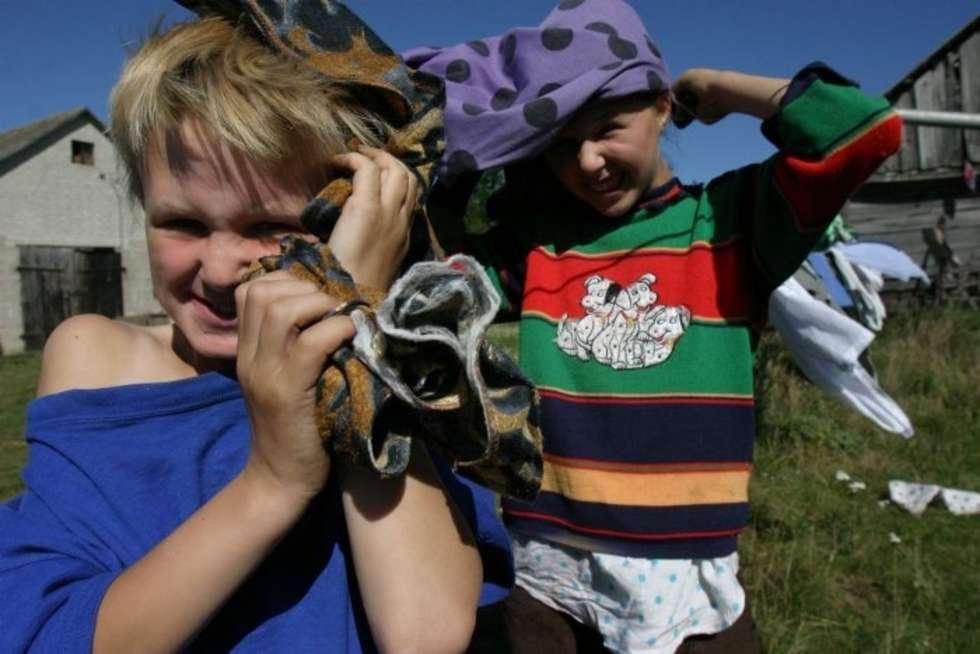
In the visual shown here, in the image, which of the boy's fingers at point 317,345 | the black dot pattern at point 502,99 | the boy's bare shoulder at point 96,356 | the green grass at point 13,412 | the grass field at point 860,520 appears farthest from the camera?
the green grass at point 13,412

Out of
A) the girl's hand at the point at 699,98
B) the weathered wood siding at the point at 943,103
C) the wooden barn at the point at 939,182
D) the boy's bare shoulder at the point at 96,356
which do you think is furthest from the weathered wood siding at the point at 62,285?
the boy's bare shoulder at the point at 96,356

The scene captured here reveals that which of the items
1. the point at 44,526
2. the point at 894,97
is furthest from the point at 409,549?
the point at 894,97

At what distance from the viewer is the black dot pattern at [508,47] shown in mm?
2107

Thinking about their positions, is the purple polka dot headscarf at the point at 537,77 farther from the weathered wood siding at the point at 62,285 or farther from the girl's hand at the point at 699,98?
the weathered wood siding at the point at 62,285

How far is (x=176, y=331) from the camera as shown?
134cm

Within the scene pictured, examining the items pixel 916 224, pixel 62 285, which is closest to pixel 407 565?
pixel 916 224

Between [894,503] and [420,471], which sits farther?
[894,503]

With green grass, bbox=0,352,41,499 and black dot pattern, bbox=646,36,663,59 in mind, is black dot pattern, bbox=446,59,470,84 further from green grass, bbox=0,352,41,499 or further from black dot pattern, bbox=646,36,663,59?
green grass, bbox=0,352,41,499

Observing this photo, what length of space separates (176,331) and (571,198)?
1279 mm

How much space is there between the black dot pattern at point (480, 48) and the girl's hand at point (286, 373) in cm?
146

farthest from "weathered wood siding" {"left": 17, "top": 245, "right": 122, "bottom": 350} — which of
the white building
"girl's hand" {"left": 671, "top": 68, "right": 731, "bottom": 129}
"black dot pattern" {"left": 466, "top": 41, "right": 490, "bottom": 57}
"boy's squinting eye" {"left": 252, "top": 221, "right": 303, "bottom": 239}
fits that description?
"boy's squinting eye" {"left": 252, "top": 221, "right": 303, "bottom": 239}

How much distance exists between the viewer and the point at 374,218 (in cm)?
104

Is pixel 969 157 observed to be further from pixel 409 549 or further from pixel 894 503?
pixel 409 549

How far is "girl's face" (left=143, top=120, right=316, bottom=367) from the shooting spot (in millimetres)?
1058
